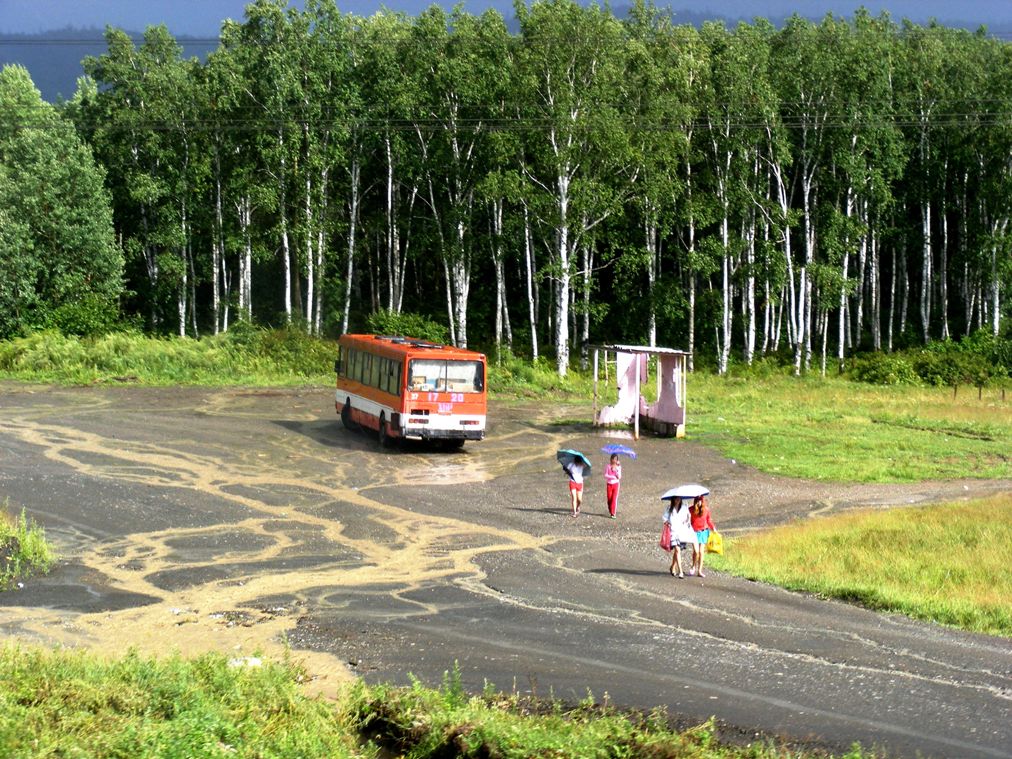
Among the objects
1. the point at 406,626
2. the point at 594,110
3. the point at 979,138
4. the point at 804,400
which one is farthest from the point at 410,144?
the point at 406,626

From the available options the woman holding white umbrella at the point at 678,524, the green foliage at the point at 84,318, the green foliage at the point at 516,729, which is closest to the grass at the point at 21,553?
the green foliage at the point at 516,729

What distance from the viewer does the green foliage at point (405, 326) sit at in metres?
53.7

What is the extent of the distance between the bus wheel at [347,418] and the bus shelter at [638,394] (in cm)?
710

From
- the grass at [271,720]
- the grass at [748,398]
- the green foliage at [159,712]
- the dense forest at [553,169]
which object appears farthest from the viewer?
the dense forest at [553,169]

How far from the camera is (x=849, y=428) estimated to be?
37.9 m

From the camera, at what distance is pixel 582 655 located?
13.8m

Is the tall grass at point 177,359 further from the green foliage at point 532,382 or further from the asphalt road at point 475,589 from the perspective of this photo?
the asphalt road at point 475,589

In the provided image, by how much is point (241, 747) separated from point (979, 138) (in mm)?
52748

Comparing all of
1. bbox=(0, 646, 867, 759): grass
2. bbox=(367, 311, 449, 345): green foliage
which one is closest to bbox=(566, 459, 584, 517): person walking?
bbox=(0, 646, 867, 759): grass

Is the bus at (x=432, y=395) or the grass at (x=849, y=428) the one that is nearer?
the grass at (x=849, y=428)

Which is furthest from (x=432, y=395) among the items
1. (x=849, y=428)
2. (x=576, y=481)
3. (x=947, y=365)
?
(x=947, y=365)

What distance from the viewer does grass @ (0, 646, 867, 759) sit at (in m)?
10.0

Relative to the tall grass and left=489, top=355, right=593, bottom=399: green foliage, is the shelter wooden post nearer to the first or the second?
left=489, top=355, right=593, bottom=399: green foliage

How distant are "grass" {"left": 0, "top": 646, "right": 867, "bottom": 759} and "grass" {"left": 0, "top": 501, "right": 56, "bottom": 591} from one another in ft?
19.8
